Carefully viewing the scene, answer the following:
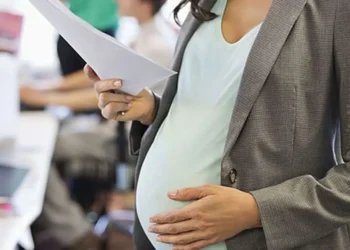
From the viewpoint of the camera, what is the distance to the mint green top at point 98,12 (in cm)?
285

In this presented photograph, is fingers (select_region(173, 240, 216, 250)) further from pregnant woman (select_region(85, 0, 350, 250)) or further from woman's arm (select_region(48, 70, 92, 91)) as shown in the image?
woman's arm (select_region(48, 70, 92, 91))

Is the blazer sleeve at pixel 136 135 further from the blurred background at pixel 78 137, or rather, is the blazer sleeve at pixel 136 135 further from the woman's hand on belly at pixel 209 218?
the blurred background at pixel 78 137

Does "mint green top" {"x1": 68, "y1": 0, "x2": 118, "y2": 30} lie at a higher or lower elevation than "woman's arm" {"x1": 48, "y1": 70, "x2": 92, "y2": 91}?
higher

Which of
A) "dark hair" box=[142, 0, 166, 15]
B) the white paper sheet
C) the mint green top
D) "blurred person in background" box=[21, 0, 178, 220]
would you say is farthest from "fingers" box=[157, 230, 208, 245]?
the mint green top

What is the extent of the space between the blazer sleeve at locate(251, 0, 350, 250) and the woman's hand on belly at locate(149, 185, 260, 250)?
2 cm

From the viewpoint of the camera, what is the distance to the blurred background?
7.67 feet

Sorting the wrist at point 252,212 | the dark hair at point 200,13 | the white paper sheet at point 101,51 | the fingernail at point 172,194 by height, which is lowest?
the fingernail at point 172,194

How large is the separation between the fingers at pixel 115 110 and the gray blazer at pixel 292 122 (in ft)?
0.79

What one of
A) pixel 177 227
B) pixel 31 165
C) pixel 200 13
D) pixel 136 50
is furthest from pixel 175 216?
pixel 136 50

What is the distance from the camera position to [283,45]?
87 cm

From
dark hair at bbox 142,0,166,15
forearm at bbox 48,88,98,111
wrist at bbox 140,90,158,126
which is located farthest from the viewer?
forearm at bbox 48,88,98,111

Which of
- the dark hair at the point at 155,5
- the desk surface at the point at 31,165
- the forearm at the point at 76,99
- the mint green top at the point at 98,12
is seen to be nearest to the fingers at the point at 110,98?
the desk surface at the point at 31,165

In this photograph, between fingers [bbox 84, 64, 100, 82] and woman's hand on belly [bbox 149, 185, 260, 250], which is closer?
woman's hand on belly [bbox 149, 185, 260, 250]

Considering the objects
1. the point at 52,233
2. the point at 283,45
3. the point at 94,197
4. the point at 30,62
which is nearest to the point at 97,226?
the point at 94,197
